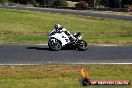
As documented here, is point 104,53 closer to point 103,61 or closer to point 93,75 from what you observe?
point 103,61

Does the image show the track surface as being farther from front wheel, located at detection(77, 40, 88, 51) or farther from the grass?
the grass

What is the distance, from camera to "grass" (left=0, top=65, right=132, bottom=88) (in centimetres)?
1253

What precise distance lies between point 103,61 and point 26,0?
12289cm

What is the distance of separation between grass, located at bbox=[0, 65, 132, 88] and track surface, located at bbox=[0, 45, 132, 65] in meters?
1.37

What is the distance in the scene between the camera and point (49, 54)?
19.9 m

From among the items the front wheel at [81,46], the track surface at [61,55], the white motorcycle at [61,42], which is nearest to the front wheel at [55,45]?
the white motorcycle at [61,42]

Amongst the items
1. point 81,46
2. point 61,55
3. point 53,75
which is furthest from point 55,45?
point 53,75

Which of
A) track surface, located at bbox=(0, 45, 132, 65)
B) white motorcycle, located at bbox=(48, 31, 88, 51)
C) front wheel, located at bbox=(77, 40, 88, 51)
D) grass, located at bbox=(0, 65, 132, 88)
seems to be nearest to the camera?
grass, located at bbox=(0, 65, 132, 88)

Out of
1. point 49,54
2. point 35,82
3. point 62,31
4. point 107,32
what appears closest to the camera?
point 35,82

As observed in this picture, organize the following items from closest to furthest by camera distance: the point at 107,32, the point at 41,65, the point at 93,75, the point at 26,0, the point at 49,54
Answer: the point at 93,75 → the point at 41,65 → the point at 49,54 → the point at 107,32 → the point at 26,0

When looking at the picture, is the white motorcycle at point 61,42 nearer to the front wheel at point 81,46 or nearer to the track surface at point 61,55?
the front wheel at point 81,46

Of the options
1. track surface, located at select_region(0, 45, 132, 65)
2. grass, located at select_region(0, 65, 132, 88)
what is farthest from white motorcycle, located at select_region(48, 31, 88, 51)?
grass, located at select_region(0, 65, 132, 88)

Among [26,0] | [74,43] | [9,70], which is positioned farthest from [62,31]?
[26,0]

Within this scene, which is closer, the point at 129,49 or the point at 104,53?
the point at 104,53
